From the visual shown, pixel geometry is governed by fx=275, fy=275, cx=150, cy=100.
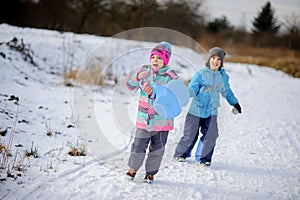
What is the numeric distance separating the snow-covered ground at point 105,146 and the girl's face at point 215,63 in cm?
57

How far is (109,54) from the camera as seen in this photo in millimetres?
10125

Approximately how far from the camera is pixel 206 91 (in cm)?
347

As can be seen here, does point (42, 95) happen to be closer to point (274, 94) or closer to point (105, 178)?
point (105, 178)

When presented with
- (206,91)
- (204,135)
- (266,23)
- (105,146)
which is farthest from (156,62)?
(266,23)

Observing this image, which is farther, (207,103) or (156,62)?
(207,103)

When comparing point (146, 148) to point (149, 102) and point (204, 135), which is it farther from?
point (204, 135)

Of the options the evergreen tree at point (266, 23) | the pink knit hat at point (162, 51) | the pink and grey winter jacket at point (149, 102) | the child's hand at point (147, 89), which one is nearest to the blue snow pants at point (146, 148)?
the pink and grey winter jacket at point (149, 102)

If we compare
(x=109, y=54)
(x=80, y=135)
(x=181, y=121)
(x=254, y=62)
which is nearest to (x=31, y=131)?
(x=80, y=135)

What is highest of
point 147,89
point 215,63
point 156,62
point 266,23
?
point 266,23

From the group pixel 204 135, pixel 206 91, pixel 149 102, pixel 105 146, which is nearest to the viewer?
pixel 149 102

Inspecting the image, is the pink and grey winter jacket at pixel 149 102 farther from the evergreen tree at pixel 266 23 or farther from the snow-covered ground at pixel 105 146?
the evergreen tree at pixel 266 23

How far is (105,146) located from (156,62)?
1761 mm

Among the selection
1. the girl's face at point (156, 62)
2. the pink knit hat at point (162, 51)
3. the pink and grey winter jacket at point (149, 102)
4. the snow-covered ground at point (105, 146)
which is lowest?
the snow-covered ground at point (105, 146)

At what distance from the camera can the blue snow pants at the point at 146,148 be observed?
2980mm
